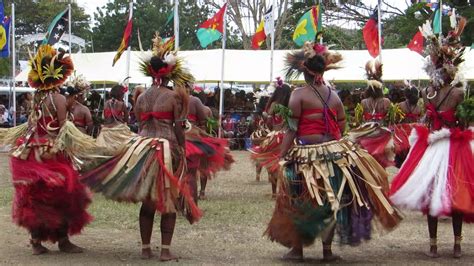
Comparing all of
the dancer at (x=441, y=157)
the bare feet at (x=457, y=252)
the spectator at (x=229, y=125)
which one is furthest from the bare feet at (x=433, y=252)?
the spectator at (x=229, y=125)

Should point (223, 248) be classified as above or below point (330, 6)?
below

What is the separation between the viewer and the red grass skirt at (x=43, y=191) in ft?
22.5

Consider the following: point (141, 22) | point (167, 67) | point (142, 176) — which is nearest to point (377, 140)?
point (167, 67)

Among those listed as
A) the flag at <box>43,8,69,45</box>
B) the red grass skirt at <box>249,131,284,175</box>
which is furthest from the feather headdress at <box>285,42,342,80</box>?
the flag at <box>43,8,69,45</box>

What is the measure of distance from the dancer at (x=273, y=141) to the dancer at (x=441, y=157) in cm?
154

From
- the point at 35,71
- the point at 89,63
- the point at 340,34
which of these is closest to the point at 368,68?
the point at 35,71

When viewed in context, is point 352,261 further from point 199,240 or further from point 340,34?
point 340,34

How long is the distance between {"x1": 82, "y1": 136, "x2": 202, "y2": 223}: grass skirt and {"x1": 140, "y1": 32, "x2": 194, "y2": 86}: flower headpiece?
0.64 metres

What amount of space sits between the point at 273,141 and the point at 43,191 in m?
4.25

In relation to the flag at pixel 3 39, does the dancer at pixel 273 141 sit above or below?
below

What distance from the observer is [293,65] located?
6.81 m

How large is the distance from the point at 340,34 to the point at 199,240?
37.4m

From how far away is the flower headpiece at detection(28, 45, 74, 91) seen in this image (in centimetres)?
722

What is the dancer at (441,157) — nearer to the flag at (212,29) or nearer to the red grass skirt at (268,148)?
the red grass skirt at (268,148)
